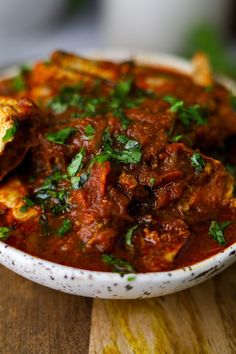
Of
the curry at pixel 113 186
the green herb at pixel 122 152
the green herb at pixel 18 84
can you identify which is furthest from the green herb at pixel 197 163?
the green herb at pixel 18 84

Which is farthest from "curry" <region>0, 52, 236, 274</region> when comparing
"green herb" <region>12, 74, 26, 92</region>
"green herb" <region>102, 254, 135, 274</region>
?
"green herb" <region>12, 74, 26, 92</region>

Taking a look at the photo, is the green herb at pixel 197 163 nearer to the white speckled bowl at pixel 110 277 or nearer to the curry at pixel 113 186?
the curry at pixel 113 186

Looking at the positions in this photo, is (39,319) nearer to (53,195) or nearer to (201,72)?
(53,195)

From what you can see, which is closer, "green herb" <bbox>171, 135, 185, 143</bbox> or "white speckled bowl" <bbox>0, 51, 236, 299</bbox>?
"white speckled bowl" <bbox>0, 51, 236, 299</bbox>

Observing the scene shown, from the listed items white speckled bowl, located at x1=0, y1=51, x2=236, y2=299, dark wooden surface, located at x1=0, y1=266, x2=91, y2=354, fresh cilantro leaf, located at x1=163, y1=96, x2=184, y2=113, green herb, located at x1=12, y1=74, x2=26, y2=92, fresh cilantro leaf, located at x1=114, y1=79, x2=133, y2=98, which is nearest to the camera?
white speckled bowl, located at x1=0, y1=51, x2=236, y2=299

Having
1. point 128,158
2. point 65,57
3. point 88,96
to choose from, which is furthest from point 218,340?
point 65,57

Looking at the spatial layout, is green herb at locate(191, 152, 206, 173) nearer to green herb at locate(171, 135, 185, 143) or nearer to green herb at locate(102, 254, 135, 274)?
green herb at locate(171, 135, 185, 143)
